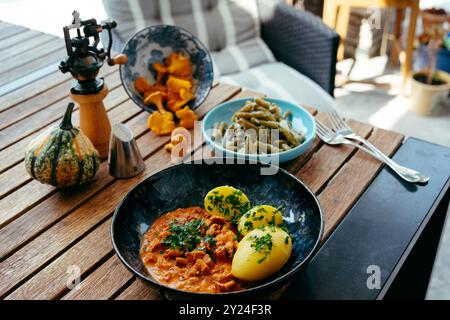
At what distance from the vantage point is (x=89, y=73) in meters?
1.24

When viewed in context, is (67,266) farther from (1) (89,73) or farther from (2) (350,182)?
(2) (350,182)

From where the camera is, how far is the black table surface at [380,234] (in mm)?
978

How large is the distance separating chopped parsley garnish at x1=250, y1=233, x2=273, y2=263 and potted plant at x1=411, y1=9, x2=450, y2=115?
2.41m

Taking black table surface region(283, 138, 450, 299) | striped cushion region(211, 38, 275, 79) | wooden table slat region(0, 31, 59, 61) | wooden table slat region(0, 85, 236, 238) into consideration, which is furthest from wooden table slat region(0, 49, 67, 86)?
black table surface region(283, 138, 450, 299)

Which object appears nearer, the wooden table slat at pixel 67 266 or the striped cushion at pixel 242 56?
the wooden table slat at pixel 67 266

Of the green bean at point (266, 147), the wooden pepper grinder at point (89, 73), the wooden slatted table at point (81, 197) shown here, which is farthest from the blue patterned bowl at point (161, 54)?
the green bean at point (266, 147)

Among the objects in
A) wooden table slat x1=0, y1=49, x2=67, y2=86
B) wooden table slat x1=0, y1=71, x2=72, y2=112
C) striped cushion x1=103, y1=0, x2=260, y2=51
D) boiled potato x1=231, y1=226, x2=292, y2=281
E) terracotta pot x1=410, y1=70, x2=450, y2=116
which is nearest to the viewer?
boiled potato x1=231, y1=226, x2=292, y2=281

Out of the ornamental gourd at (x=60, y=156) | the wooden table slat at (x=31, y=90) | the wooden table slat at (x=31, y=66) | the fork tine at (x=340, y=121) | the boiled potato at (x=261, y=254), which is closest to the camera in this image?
the boiled potato at (x=261, y=254)

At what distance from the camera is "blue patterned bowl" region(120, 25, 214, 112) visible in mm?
1549

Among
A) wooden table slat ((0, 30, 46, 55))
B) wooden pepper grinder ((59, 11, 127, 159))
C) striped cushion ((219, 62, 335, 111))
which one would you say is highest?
wooden pepper grinder ((59, 11, 127, 159))

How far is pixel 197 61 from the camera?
5.34 ft

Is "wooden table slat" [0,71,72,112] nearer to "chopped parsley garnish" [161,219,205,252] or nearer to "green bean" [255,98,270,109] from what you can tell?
"green bean" [255,98,270,109]

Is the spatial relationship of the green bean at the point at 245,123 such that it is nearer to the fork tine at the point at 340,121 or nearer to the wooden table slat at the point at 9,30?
the fork tine at the point at 340,121

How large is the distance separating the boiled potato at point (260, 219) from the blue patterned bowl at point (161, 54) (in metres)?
0.63
